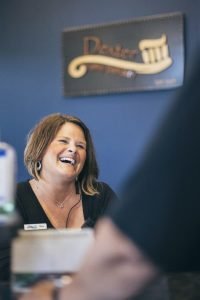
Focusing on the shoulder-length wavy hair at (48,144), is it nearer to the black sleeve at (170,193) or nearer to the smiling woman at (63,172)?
the smiling woman at (63,172)

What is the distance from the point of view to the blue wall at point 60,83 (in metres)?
3.20

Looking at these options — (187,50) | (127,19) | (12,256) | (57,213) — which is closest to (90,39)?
(127,19)

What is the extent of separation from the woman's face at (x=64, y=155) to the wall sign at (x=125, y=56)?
1134mm

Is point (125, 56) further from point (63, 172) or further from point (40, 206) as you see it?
point (40, 206)

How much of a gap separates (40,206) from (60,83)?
5.14 ft

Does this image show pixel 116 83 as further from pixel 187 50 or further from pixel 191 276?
pixel 191 276

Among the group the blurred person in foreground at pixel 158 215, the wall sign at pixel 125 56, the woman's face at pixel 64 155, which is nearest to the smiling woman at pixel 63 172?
the woman's face at pixel 64 155

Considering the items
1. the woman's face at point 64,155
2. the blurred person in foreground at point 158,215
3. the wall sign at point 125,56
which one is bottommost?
the woman's face at point 64,155

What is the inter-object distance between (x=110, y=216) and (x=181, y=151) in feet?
0.39

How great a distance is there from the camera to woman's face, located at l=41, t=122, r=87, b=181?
83.5 inches

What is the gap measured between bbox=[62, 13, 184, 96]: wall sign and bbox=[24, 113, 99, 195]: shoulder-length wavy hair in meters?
1.09

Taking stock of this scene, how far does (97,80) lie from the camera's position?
3297 millimetres

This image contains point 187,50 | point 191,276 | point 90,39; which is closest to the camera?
point 191,276

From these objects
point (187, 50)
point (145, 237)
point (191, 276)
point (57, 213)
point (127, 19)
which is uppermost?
point (127, 19)
